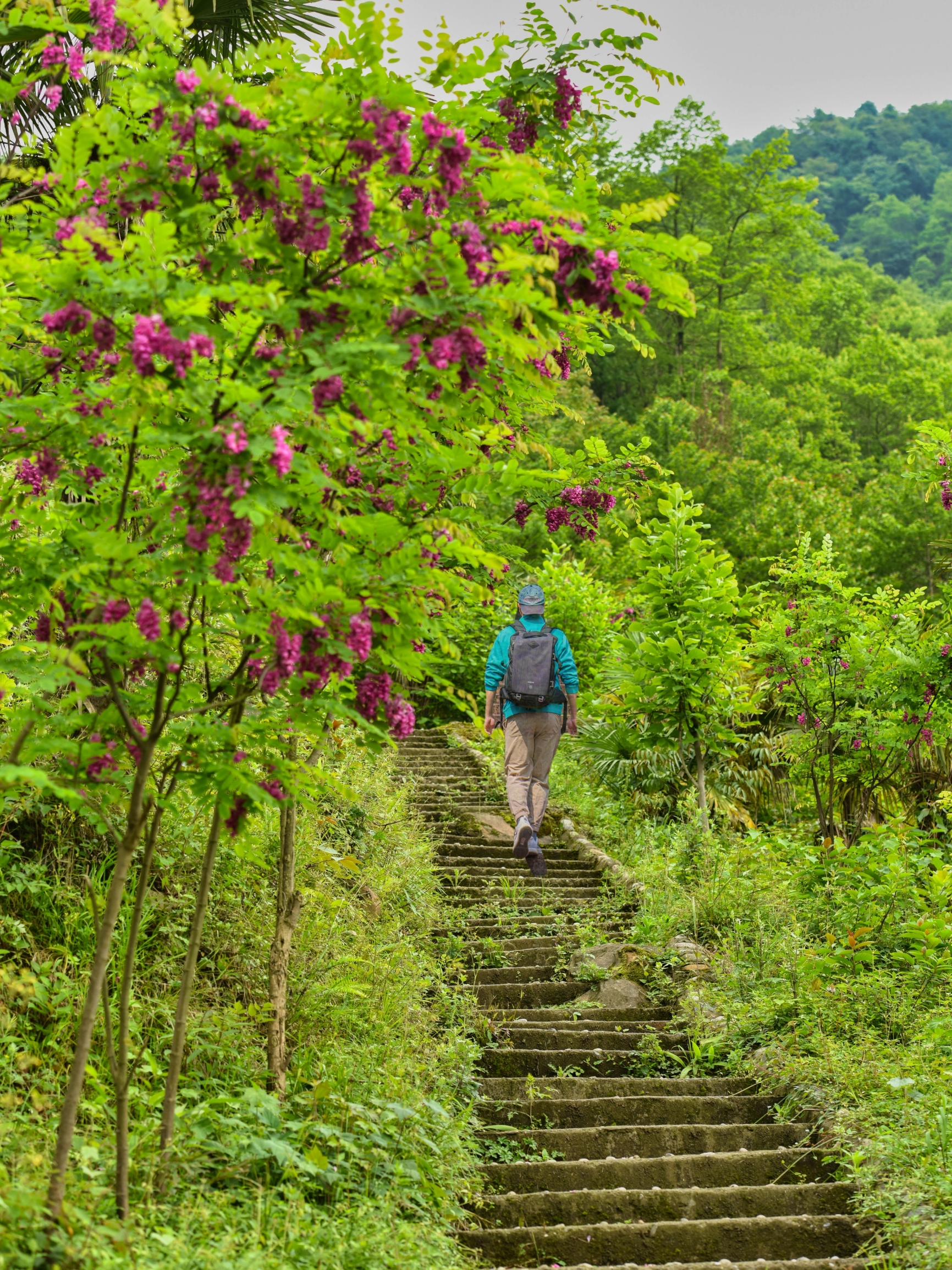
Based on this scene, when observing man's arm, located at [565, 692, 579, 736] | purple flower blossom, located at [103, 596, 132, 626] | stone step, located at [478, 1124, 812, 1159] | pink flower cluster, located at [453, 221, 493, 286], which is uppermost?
man's arm, located at [565, 692, 579, 736]

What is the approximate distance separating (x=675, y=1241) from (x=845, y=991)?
208cm

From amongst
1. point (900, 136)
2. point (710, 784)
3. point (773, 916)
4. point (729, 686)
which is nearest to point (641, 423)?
point (710, 784)

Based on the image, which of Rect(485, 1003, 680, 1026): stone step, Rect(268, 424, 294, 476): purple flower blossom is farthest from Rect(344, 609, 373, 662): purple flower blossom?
Rect(485, 1003, 680, 1026): stone step

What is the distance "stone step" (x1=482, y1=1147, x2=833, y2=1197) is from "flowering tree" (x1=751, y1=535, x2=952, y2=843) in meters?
3.43

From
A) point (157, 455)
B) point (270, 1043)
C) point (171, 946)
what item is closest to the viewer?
point (157, 455)

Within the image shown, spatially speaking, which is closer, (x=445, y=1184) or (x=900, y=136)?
(x=445, y=1184)

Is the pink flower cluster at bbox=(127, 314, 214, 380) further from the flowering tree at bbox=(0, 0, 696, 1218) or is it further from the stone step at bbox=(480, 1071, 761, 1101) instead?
the stone step at bbox=(480, 1071, 761, 1101)

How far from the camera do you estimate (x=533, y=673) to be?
7566mm

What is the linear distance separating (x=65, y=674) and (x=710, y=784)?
9056mm

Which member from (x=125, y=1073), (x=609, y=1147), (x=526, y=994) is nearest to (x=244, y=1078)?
(x=125, y=1073)

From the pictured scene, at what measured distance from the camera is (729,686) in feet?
29.1

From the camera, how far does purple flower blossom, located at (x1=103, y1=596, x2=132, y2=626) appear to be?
117 inches

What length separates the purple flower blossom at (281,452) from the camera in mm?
2727

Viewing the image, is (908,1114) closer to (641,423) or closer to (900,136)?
(641,423)
